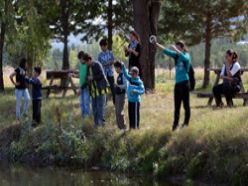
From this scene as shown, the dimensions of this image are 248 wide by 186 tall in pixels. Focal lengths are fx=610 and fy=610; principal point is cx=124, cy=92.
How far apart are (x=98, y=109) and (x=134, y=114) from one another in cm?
111

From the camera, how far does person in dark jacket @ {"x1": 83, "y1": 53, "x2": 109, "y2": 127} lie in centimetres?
1455

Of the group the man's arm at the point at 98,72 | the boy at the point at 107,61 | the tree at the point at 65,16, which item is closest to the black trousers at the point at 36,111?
the boy at the point at 107,61

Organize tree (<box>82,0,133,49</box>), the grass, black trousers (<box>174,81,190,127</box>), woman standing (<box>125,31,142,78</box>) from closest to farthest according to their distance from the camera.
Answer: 1. the grass
2. black trousers (<box>174,81,190,127</box>)
3. woman standing (<box>125,31,142,78</box>)
4. tree (<box>82,0,133,49</box>)

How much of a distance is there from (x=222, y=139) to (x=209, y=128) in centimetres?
85

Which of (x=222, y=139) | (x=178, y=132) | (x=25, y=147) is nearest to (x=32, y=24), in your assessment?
(x=25, y=147)

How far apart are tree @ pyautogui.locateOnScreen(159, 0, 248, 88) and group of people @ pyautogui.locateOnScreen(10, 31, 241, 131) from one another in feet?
52.8

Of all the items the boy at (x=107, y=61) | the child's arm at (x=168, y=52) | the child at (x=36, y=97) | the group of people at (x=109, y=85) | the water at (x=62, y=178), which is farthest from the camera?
the child at (x=36, y=97)

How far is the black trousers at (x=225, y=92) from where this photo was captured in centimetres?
1538

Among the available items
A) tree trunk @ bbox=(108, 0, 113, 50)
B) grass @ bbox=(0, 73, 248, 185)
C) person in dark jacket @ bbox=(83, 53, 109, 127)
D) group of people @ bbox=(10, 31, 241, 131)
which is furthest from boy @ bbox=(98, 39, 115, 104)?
tree trunk @ bbox=(108, 0, 113, 50)

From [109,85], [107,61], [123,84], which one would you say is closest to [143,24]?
[107,61]

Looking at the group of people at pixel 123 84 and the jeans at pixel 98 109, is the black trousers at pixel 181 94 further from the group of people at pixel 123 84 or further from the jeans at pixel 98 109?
the jeans at pixel 98 109

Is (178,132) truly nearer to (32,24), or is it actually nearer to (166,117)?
(166,117)

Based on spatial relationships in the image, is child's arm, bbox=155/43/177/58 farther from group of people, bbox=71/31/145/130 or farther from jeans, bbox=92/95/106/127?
jeans, bbox=92/95/106/127

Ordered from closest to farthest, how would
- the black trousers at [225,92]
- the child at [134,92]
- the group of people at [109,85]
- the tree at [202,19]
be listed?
the child at [134,92] < the group of people at [109,85] < the black trousers at [225,92] < the tree at [202,19]
